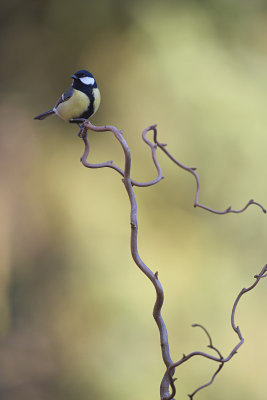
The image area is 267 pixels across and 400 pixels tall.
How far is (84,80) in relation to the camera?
56cm

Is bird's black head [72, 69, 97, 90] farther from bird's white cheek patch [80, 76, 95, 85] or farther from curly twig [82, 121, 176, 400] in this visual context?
curly twig [82, 121, 176, 400]

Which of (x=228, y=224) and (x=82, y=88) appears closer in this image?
(x=82, y=88)

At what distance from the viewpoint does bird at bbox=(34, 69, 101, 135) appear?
542 mm

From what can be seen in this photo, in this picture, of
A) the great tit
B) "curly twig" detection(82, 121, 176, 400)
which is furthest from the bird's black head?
"curly twig" detection(82, 121, 176, 400)

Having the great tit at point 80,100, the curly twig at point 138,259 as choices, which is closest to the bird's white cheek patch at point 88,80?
the great tit at point 80,100

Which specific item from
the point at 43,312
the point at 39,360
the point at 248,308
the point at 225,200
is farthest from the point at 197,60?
the point at 39,360

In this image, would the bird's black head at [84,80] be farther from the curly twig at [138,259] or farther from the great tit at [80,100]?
the curly twig at [138,259]

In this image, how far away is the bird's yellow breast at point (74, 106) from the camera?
Answer: 542 mm

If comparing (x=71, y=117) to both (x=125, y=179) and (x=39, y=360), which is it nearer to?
(x=125, y=179)

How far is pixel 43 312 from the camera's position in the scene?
5.49 feet

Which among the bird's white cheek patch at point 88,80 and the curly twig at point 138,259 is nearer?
the curly twig at point 138,259

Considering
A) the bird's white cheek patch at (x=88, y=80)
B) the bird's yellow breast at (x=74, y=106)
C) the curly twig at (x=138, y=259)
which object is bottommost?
the curly twig at (x=138, y=259)

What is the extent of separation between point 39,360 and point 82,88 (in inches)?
51.2

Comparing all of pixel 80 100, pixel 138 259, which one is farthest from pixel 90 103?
pixel 138 259
